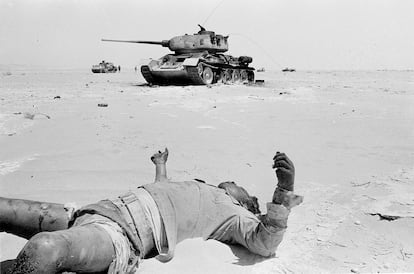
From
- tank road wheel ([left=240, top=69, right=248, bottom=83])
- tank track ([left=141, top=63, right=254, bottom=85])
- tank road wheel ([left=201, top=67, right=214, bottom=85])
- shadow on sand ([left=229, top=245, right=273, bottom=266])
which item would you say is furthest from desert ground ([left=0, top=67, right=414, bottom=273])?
tank road wheel ([left=240, top=69, right=248, bottom=83])

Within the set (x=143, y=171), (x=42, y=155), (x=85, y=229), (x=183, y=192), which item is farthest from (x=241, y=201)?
(x=42, y=155)

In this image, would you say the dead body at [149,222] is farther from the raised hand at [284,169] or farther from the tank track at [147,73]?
the tank track at [147,73]

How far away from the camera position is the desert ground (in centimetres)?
269

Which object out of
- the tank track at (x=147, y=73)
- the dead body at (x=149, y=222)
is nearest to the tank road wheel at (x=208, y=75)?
the tank track at (x=147, y=73)

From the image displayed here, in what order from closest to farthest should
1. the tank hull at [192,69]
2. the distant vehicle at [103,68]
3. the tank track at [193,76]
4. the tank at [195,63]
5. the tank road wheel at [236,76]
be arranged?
the tank track at [193,76] → the tank hull at [192,69] → the tank at [195,63] → the tank road wheel at [236,76] → the distant vehicle at [103,68]

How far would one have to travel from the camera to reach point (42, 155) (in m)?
4.80

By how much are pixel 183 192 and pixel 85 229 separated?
616 mm

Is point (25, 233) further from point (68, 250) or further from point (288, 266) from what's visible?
point (288, 266)

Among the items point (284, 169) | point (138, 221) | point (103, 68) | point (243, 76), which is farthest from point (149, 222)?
point (103, 68)

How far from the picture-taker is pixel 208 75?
1623cm

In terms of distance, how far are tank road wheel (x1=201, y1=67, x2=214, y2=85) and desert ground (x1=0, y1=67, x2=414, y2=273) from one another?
695cm

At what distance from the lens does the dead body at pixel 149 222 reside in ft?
7.05

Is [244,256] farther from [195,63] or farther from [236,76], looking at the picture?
[236,76]

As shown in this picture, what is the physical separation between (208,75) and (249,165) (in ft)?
38.5
